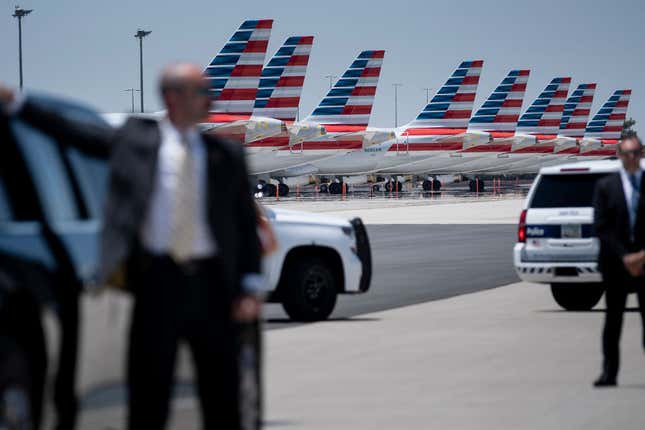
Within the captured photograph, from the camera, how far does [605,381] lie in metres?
10.3

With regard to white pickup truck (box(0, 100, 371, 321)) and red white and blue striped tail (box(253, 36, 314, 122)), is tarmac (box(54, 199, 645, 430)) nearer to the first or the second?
white pickup truck (box(0, 100, 371, 321))

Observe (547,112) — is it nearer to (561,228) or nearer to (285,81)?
(285,81)

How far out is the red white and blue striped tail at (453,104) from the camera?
91.0 m

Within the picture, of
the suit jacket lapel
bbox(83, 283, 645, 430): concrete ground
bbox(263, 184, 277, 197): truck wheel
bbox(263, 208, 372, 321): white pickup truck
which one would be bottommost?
bbox(83, 283, 645, 430): concrete ground

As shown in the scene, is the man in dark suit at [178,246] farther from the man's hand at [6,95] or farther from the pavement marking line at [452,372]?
the pavement marking line at [452,372]

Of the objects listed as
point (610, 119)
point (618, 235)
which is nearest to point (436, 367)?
point (618, 235)

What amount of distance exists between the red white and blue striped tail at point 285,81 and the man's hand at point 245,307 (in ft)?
209

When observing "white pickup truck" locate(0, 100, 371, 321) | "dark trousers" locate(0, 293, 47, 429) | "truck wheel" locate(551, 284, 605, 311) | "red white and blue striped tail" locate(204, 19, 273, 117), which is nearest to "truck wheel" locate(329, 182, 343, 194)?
"red white and blue striped tail" locate(204, 19, 273, 117)

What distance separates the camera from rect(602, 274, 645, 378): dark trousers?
402 inches

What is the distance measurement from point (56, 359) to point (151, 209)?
622mm

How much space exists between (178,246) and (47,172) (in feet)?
2.02

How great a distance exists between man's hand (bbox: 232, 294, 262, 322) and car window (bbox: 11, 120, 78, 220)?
0.69 m

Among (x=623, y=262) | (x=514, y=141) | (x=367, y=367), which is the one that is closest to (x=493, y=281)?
(x=367, y=367)

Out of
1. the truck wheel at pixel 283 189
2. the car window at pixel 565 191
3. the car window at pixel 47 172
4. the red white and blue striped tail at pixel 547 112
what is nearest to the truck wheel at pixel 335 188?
the truck wheel at pixel 283 189
